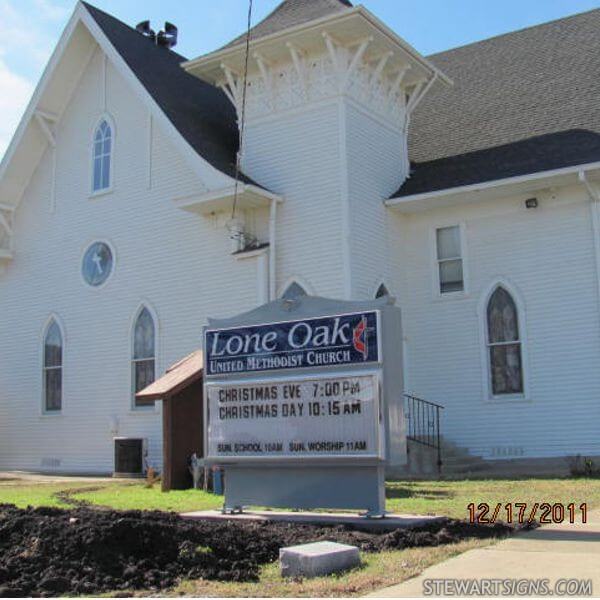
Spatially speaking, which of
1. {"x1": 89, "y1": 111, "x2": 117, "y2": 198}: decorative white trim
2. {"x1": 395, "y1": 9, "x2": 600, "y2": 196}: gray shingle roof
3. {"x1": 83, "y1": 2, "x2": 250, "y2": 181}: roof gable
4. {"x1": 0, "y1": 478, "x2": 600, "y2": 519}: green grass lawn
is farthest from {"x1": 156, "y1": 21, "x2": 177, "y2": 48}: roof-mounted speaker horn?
{"x1": 0, "y1": 478, "x2": 600, "y2": 519}: green grass lawn

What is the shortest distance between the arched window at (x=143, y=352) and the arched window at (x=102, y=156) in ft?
12.4

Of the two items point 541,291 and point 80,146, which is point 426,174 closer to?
point 541,291

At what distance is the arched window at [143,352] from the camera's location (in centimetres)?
2100

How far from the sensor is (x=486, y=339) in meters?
18.8

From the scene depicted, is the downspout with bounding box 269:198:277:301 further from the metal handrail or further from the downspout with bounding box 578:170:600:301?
the downspout with bounding box 578:170:600:301

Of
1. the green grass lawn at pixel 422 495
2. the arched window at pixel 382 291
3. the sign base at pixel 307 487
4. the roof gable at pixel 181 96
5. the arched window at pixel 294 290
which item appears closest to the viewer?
the sign base at pixel 307 487

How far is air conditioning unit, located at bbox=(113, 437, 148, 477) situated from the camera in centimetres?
1973

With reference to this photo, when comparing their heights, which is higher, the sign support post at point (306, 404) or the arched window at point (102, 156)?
the arched window at point (102, 156)

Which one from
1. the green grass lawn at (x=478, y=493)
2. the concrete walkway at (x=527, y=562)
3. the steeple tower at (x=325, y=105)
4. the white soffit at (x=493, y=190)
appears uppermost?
the steeple tower at (x=325, y=105)

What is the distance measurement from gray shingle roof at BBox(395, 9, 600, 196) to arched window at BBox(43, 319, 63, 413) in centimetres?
987

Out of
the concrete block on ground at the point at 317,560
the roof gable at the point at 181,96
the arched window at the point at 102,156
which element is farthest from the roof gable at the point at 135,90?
the concrete block on ground at the point at 317,560

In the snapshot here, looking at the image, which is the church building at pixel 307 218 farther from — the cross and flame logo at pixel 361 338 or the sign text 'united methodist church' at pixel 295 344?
the cross and flame logo at pixel 361 338

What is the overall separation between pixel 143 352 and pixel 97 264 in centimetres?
280
